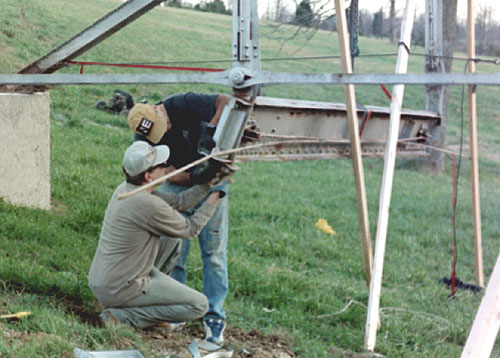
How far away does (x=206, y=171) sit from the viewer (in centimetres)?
411

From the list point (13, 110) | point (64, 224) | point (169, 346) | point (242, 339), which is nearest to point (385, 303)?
point (242, 339)

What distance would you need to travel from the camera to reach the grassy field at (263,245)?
4.76m

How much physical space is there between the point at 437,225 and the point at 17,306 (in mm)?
7192

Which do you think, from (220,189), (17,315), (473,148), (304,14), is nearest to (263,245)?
(473,148)

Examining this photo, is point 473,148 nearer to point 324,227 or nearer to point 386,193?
point 324,227

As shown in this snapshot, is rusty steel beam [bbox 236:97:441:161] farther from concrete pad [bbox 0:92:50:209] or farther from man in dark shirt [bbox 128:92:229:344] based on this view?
concrete pad [bbox 0:92:50:209]

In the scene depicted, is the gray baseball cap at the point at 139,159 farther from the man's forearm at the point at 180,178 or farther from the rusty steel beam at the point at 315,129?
the rusty steel beam at the point at 315,129

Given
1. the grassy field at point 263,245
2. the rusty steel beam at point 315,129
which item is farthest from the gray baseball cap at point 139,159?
the grassy field at point 263,245

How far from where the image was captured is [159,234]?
432 centimetres

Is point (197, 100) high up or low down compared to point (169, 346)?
up

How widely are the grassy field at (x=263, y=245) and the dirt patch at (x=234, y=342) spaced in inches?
2.1

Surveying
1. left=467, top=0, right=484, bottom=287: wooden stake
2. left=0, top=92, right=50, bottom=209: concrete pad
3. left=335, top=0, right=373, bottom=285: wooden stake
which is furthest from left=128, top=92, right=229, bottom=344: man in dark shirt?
left=467, top=0, right=484, bottom=287: wooden stake

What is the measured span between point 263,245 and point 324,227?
1.46 metres

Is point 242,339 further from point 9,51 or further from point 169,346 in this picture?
point 9,51
